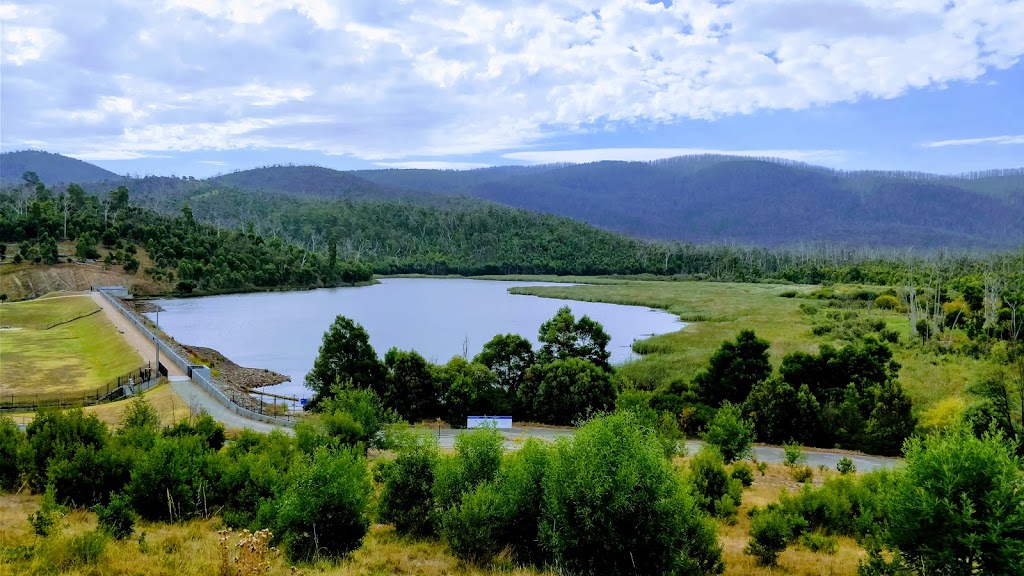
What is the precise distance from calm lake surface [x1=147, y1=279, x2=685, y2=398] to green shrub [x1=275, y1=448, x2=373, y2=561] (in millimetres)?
30311

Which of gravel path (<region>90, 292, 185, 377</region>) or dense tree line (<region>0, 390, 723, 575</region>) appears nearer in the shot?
dense tree line (<region>0, 390, 723, 575</region>)

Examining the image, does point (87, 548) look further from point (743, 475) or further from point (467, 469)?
point (743, 475)

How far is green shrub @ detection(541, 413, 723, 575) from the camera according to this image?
400 inches

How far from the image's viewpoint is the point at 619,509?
10125 millimetres

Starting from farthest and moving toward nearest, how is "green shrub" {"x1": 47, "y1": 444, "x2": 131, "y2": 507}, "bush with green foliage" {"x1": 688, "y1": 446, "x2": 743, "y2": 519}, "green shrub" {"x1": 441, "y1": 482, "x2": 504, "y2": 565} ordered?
1. "bush with green foliage" {"x1": 688, "y1": 446, "x2": 743, "y2": 519}
2. "green shrub" {"x1": 47, "y1": 444, "x2": 131, "y2": 507}
3. "green shrub" {"x1": 441, "y1": 482, "x2": 504, "y2": 565}

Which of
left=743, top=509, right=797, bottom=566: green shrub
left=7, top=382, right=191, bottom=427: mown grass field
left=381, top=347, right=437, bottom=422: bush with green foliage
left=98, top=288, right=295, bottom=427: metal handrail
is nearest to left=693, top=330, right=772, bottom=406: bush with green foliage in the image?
left=381, top=347, right=437, bottom=422: bush with green foliage

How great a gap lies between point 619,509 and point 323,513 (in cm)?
524

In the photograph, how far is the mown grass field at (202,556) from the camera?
385 inches

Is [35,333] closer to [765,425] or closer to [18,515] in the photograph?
[18,515]

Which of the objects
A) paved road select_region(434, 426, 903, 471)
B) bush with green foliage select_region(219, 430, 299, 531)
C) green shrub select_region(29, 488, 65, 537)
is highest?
→ green shrub select_region(29, 488, 65, 537)

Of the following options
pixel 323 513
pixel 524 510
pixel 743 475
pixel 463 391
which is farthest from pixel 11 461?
pixel 743 475

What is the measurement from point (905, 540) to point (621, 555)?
14.7 feet

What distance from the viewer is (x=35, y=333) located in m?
56.8

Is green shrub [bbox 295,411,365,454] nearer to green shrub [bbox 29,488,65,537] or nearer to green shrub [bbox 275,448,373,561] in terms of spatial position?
green shrub [bbox 275,448,373,561]
